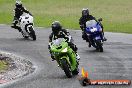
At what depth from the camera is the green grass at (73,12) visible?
36.5m

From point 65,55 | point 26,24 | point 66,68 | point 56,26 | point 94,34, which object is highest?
point 56,26

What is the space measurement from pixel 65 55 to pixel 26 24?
448 inches

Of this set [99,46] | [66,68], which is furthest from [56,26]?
[99,46]

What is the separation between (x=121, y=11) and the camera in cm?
4469

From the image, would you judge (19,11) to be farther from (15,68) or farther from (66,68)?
(66,68)

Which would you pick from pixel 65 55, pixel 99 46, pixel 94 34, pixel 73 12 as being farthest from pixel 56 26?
pixel 73 12

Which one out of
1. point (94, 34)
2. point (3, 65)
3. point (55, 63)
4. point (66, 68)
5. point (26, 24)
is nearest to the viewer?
point (66, 68)

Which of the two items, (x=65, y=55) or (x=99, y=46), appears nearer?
(x=65, y=55)

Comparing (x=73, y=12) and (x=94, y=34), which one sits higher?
(x=94, y=34)

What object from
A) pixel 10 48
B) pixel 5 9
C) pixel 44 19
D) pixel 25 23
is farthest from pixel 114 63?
pixel 5 9

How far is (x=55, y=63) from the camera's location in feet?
68.0

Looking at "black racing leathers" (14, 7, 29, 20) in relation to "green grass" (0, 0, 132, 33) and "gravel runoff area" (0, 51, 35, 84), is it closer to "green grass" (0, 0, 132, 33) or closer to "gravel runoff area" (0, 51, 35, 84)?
"green grass" (0, 0, 132, 33)

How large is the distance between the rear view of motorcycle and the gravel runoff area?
145 inches

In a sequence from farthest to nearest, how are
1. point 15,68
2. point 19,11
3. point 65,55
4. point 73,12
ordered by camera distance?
point 73,12 < point 19,11 < point 15,68 < point 65,55
